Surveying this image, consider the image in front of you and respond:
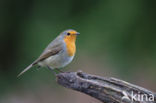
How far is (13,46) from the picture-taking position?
984 cm

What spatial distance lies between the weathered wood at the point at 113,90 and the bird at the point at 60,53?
142cm

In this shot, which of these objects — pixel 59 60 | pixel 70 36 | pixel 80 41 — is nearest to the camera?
pixel 59 60

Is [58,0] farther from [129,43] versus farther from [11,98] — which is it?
[11,98]

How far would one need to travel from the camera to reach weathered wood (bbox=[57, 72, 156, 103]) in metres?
4.33

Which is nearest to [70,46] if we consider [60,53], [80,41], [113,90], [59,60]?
[60,53]

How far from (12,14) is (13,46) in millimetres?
951

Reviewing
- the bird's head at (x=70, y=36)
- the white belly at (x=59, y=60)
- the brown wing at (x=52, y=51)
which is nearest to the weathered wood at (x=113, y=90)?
the white belly at (x=59, y=60)

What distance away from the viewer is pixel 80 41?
9.30 m

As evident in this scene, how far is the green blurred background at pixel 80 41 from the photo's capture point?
30.3ft

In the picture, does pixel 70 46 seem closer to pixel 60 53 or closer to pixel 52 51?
pixel 60 53

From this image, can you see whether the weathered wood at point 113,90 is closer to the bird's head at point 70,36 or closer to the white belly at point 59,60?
the white belly at point 59,60

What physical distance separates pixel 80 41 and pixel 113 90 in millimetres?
4980

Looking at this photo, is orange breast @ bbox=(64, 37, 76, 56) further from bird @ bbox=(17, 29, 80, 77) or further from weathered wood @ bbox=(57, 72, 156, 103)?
weathered wood @ bbox=(57, 72, 156, 103)

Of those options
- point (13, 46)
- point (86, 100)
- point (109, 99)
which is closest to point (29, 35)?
point (13, 46)
